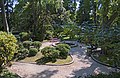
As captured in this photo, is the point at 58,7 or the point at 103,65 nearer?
the point at 103,65

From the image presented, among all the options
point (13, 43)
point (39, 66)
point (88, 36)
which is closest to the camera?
point (88, 36)

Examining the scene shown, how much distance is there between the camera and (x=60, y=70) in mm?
14172

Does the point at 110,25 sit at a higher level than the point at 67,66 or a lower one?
higher

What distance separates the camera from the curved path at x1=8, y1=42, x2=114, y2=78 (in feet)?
43.2

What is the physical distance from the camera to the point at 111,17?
781 centimetres

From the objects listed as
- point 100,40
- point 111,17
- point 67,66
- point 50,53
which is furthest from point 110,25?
point 50,53

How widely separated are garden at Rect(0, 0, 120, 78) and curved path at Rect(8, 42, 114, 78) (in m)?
0.57

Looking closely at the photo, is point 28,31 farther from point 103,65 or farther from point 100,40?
point 100,40

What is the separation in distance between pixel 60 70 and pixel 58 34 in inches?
283

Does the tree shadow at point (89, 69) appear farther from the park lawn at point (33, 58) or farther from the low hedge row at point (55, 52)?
the park lawn at point (33, 58)

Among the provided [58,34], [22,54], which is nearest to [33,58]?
[22,54]

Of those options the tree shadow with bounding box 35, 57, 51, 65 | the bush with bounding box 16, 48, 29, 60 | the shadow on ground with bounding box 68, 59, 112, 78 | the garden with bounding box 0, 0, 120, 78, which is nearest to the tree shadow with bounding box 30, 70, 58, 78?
the garden with bounding box 0, 0, 120, 78

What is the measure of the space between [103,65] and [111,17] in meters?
8.40

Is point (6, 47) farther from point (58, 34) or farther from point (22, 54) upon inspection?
point (58, 34)
